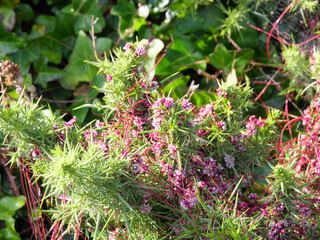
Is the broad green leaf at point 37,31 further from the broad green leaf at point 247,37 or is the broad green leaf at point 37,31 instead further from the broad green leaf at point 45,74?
Answer: the broad green leaf at point 247,37

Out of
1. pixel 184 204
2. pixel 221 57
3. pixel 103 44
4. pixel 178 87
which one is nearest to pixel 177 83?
pixel 178 87

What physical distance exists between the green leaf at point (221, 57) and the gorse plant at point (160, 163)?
1.43ft

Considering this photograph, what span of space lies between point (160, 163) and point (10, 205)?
491 mm

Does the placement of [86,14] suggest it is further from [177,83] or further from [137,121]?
[137,121]

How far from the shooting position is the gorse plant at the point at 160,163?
49 cm

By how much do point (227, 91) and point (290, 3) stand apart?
1.85 ft

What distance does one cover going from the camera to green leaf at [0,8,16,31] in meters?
1.07

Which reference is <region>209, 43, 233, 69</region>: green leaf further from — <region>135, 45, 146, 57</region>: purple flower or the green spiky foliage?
the green spiky foliage

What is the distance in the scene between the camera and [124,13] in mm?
1087

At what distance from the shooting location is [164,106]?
50 centimetres

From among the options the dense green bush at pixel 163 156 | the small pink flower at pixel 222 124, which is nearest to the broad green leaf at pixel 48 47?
the dense green bush at pixel 163 156

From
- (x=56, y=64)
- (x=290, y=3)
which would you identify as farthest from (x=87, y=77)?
(x=290, y=3)

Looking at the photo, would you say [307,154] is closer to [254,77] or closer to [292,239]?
[292,239]

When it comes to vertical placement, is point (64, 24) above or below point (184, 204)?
above
